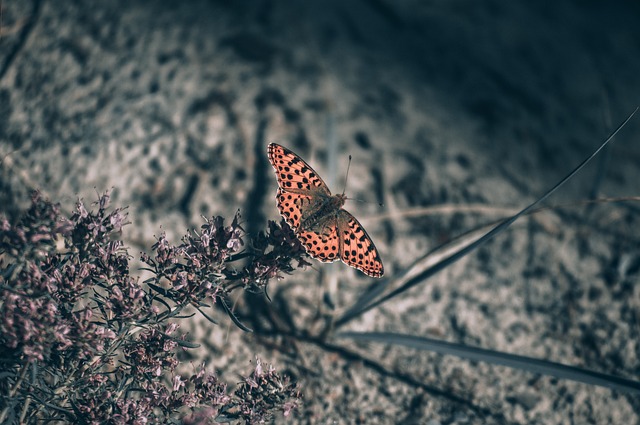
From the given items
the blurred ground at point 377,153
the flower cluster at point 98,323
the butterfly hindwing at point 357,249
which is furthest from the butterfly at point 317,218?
the blurred ground at point 377,153

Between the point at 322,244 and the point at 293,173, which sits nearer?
the point at 322,244

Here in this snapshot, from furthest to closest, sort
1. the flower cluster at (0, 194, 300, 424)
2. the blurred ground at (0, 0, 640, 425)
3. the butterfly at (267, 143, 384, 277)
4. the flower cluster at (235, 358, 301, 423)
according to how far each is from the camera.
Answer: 1. the blurred ground at (0, 0, 640, 425)
2. the butterfly at (267, 143, 384, 277)
3. the flower cluster at (235, 358, 301, 423)
4. the flower cluster at (0, 194, 300, 424)

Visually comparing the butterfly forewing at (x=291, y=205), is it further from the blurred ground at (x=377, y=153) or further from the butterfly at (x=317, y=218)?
the blurred ground at (x=377, y=153)

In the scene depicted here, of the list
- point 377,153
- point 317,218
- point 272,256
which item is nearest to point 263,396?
point 272,256

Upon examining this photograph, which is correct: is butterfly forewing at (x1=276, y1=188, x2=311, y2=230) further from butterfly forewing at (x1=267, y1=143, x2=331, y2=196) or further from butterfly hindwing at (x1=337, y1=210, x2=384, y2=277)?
butterfly hindwing at (x1=337, y1=210, x2=384, y2=277)

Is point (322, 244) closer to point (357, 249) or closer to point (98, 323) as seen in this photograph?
point (357, 249)

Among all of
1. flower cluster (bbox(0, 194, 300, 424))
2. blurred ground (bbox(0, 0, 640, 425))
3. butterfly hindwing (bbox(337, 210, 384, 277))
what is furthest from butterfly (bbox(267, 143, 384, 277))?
blurred ground (bbox(0, 0, 640, 425))
